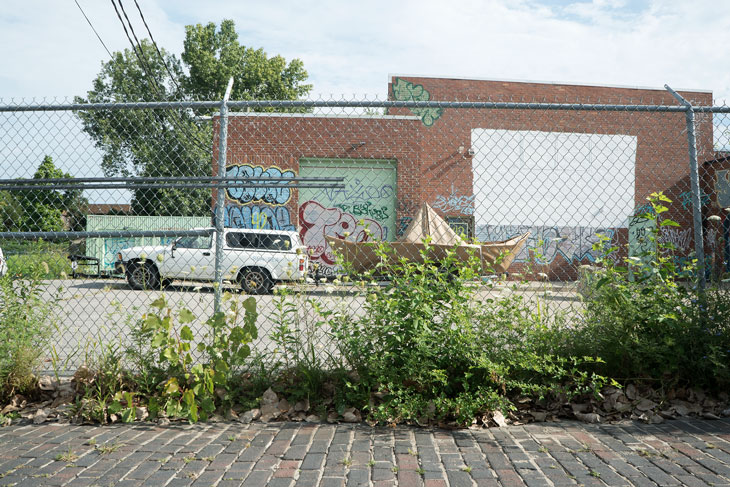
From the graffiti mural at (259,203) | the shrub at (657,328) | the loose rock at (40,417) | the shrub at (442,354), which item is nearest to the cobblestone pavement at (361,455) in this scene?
the loose rock at (40,417)

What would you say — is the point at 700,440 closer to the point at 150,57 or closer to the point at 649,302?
the point at 649,302

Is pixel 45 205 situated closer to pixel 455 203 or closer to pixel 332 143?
pixel 332 143

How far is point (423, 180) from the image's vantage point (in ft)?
63.9

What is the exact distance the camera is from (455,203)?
1944cm

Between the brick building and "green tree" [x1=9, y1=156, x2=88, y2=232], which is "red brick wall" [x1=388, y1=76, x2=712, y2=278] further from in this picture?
"green tree" [x1=9, y1=156, x2=88, y2=232]

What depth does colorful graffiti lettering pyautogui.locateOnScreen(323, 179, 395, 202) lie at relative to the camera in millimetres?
17203

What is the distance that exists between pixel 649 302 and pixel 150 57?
41158mm

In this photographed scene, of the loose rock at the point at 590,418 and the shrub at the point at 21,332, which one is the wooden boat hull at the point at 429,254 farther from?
the shrub at the point at 21,332

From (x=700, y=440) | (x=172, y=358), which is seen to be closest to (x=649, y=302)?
(x=700, y=440)

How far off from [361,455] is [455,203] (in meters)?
17.0

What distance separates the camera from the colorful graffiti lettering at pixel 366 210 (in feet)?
59.0

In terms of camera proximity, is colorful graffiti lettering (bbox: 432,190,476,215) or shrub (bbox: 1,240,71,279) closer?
shrub (bbox: 1,240,71,279)

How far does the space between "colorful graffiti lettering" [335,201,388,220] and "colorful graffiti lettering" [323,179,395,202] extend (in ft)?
0.75

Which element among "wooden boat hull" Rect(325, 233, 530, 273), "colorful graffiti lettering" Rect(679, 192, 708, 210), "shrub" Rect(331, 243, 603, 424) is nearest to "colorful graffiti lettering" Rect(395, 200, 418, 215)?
"colorful graffiti lettering" Rect(679, 192, 708, 210)
